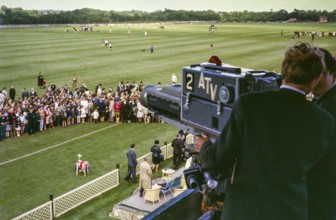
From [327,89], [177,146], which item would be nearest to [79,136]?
[177,146]

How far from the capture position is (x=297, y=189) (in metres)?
2.55

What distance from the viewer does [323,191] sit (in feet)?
9.46

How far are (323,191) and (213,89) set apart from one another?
1472mm

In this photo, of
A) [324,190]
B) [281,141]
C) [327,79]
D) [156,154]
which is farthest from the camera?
[156,154]

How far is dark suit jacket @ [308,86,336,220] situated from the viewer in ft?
9.19

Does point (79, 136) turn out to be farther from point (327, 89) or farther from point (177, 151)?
point (327, 89)

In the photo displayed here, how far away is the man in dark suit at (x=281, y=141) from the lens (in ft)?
8.23

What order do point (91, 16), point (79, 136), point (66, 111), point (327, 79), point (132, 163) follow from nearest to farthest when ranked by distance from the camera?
1. point (327, 79)
2. point (132, 163)
3. point (79, 136)
4. point (66, 111)
5. point (91, 16)

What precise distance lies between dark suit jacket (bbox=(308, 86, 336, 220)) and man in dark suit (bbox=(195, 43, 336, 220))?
0.17m

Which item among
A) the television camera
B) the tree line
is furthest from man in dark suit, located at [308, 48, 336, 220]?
the tree line

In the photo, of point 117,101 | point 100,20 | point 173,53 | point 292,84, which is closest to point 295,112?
point 292,84

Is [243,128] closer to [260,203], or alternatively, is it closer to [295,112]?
[295,112]

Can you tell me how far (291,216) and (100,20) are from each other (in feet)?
544

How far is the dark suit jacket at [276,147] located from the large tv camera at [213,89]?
3.52 feet
